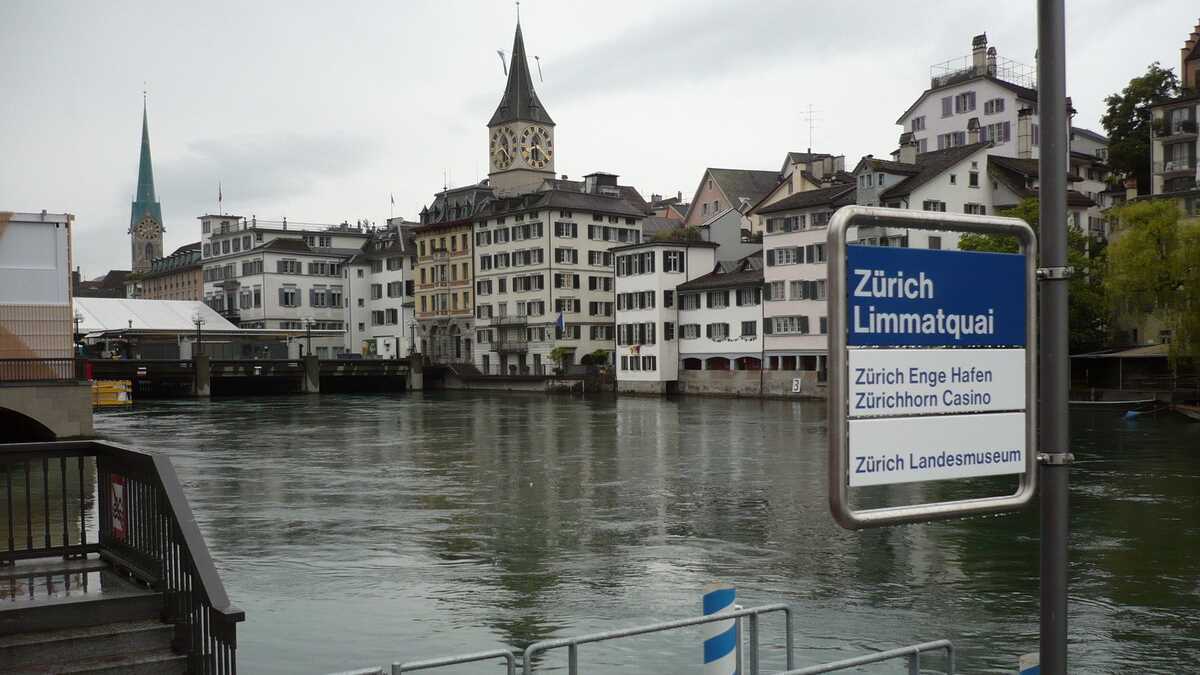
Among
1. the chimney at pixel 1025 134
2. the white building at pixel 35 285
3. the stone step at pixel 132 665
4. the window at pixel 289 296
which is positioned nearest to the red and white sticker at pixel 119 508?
the stone step at pixel 132 665

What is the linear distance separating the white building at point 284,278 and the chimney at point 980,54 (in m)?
72.8

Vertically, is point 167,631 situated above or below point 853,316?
below

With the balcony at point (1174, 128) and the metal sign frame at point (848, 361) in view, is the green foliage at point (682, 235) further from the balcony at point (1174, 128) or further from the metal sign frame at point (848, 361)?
the metal sign frame at point (848, 361)

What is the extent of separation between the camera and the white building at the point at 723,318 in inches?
3408

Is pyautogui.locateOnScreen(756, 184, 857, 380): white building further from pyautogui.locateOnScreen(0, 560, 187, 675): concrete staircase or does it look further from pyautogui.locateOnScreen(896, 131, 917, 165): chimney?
pyautogui.locateOnScreen(0, 560, 187, 675): concrete staircase

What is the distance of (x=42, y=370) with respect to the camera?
134 ft

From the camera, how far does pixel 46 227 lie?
43344 millimetres

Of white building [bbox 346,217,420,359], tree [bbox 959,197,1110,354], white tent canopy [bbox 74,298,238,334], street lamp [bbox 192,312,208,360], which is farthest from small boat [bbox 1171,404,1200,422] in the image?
white tent canopy [bbox 74,298,238,334]

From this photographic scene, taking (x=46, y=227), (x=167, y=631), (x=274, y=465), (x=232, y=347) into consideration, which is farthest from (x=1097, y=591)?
(x=232, y=347)

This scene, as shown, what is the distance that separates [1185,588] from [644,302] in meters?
77.5

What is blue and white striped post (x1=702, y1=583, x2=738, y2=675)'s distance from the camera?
7.55m

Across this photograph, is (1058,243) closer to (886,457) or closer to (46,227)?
(886,457)

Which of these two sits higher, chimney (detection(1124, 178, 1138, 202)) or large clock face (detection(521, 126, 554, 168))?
large clock face (detection(521, 126, 554, 168))

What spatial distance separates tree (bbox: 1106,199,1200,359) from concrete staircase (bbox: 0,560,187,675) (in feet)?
197
